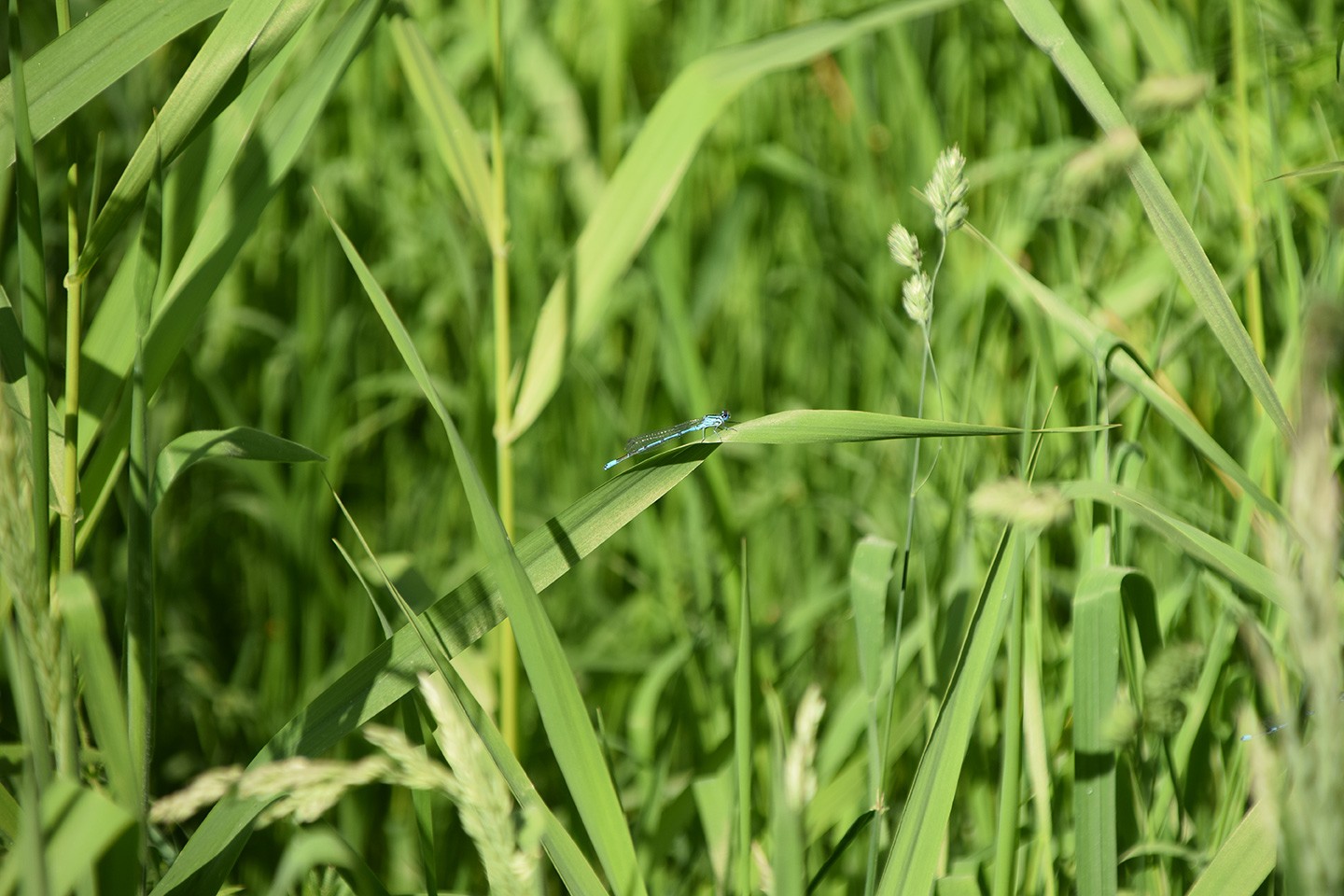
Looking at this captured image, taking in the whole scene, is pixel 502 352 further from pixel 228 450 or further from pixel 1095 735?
pixel 1095 735

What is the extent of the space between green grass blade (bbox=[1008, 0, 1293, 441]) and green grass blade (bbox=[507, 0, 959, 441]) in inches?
10.4

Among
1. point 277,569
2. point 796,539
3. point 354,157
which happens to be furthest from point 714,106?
point 354,157

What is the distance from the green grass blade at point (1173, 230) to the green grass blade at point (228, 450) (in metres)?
0.80

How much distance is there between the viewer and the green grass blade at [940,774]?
32.9 inches

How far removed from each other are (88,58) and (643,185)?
616 millimetres

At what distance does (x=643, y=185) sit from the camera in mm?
1280

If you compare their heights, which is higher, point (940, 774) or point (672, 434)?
point (672, 434)

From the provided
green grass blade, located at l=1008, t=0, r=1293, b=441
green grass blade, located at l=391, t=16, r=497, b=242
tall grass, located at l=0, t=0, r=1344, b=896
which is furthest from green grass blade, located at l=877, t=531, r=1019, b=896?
green grass blade, located at l=391, t=16, r=497, b=242

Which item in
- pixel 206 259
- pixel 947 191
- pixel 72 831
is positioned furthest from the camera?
pixel 206 259

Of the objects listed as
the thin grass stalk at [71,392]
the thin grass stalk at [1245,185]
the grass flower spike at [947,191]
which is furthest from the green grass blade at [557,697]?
the thin grass stalk at [1245,185]

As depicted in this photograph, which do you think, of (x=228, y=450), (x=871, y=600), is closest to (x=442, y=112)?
(x=228, y=450)

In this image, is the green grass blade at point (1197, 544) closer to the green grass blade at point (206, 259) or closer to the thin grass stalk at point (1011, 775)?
the thin grass stalk at point (1011, 775)

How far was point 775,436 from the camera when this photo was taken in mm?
888

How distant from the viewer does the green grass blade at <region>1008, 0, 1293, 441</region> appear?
0.90 m
